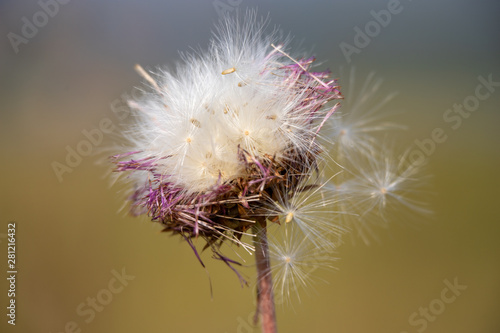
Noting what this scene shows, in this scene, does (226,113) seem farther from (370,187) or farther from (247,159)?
(370,187)

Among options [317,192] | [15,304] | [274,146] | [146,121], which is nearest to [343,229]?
[317,192]

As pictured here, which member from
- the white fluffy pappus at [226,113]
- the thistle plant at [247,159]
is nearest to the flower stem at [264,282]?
the thistle plant at [247,159]

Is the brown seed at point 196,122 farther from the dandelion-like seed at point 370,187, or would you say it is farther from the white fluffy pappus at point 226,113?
the dandelion-like seed at point 370,187

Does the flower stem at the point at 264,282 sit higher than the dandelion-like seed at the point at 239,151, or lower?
lower

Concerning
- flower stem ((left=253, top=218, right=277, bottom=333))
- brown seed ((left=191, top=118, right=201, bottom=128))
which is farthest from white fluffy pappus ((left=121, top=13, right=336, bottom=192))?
flower stem ((left=253, top=218, right=277, bottom=333))

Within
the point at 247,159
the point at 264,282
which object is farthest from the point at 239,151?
the point at 264,282

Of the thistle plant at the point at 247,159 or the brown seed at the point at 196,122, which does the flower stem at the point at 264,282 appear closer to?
the thistle plant at the point at 247,159

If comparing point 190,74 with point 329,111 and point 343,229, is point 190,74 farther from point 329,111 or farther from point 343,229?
point 343,229

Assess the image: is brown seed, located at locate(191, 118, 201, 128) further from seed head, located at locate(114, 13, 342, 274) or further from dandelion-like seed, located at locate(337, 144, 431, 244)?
dandelion-like seed, located at locate(337, 144, 431, 244)
